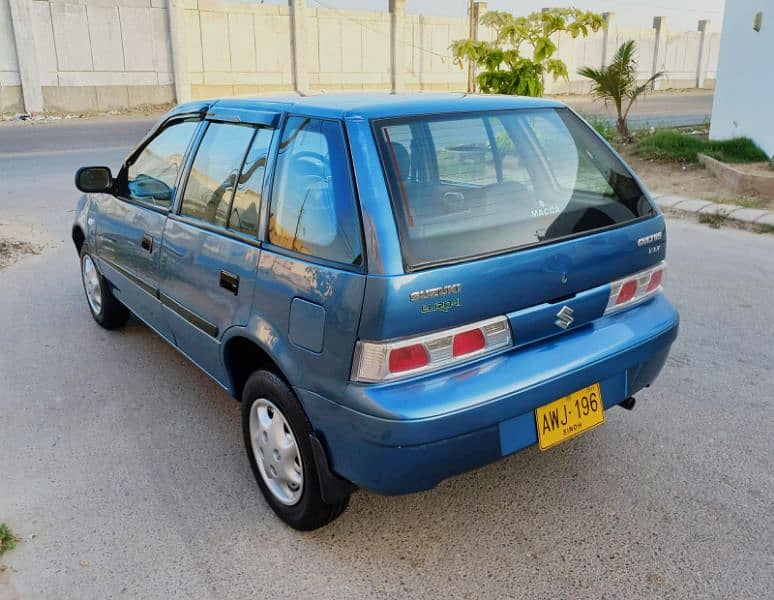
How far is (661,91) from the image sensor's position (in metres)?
40.2

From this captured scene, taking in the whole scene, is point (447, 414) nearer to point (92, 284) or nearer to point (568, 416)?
point (568, 416)

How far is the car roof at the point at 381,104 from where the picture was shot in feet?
8.77

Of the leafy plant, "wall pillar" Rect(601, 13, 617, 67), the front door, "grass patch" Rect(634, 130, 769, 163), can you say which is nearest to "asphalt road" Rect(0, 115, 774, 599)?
the front door

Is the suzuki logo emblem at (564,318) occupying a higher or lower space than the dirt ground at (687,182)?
higher

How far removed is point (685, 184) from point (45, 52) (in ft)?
69.0

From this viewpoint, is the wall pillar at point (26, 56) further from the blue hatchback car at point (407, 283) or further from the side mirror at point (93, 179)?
the blue hatchback car at point (407, 283)

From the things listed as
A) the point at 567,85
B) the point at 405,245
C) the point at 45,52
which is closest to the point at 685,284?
the point at 405,245

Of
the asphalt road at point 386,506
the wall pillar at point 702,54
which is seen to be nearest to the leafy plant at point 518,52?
the asphalt road at point 386,506

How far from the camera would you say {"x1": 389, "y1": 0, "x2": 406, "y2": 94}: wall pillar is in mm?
30719

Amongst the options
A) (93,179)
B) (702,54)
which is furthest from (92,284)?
(702,54)

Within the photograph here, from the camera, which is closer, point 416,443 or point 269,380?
point 416,443

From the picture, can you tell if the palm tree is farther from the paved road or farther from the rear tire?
the rear tire

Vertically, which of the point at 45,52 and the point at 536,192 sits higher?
the point at 45,52

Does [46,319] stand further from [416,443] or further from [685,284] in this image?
[685,284]
